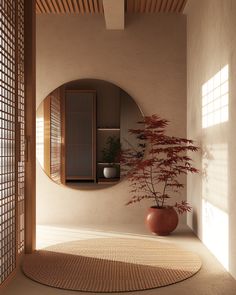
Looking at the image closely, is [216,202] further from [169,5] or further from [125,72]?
[169,5]

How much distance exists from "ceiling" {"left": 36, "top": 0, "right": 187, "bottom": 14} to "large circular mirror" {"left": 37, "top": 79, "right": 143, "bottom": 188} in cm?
83

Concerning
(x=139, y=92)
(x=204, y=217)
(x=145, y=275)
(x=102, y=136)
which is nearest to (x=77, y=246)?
(x=145, y=275)

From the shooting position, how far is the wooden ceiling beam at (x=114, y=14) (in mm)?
3924

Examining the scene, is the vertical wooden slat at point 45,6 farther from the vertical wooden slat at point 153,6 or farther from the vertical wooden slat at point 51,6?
the vertical wooden slat at point 153,6

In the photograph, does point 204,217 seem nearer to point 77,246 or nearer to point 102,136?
point 77,246

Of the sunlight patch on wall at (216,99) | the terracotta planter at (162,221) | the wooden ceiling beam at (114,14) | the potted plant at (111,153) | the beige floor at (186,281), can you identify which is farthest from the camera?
the potted plant at (111,153)

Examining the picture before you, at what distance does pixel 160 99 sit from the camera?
15.7 feet

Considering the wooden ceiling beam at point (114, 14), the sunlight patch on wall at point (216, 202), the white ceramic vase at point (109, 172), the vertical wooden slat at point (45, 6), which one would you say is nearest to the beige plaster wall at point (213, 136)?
the sunlight patch on wall at point (216, 202)

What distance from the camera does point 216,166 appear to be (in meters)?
3.27

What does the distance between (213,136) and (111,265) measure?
4.44 feet

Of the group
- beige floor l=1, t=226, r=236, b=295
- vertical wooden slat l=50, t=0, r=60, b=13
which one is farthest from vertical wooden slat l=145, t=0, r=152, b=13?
beige floor l=1, t=226, r=236, b=295

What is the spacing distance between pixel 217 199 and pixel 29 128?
1.64 m

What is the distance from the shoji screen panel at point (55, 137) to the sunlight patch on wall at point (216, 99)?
70.1 inches

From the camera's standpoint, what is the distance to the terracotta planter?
4.03m
